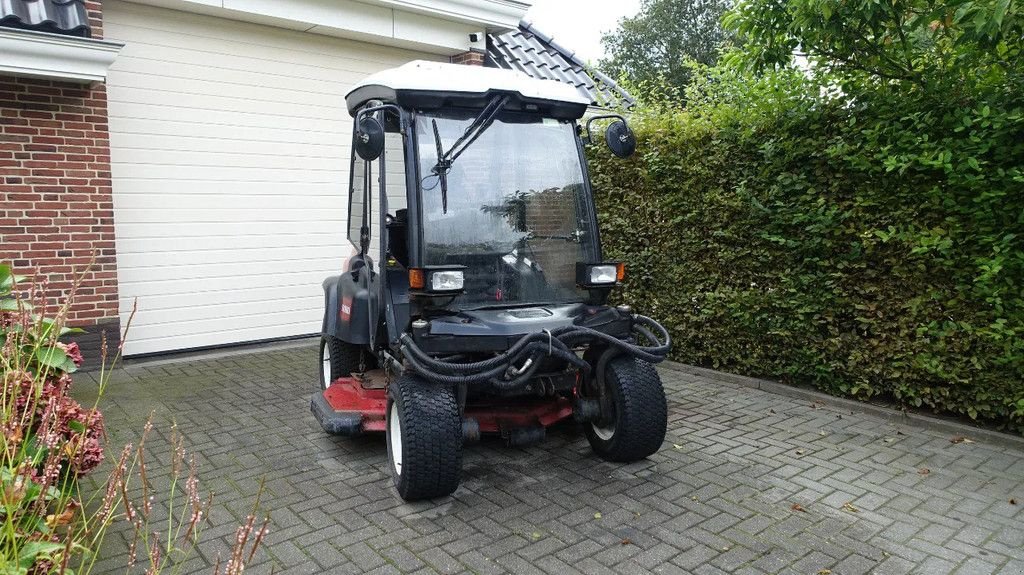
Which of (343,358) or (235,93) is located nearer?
(343,358)

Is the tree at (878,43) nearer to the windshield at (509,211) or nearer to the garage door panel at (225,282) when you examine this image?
the windshield at (509,211)

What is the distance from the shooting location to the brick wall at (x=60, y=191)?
6.21 meters

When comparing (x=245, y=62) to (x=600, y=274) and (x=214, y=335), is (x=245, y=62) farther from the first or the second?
(x=600, y=274)

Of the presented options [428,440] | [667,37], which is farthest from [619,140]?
[667,37]

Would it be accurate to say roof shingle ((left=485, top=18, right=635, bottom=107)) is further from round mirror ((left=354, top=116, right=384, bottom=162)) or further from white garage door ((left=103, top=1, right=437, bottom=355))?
round mirror ((left=354, top=116, right=384, bottom=162))

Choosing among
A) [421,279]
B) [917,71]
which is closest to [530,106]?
[421,279]

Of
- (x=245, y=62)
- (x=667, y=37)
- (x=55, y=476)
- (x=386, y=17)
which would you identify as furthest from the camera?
(x=667, y=37)

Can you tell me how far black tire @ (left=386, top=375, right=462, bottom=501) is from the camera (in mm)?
3738

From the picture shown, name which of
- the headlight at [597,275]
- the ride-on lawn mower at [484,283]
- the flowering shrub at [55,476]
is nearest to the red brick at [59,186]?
the flowering shrub at [55,476]

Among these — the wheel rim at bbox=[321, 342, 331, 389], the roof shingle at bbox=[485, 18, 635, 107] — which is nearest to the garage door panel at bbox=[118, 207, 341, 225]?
the wheel rim at bbox=[321, 342, 331, 389]

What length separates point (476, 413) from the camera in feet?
15.0

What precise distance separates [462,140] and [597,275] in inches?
43.7

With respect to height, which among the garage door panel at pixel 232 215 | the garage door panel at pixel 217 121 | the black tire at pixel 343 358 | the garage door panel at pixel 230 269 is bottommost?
the black tire at pixel 343 358

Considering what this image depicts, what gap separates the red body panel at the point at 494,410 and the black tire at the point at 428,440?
0.52m
